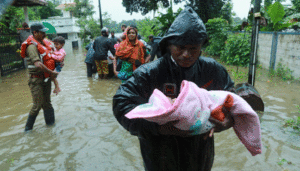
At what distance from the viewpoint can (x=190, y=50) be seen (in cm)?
135

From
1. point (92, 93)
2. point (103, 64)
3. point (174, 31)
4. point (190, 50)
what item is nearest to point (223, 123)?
point (190, 50)

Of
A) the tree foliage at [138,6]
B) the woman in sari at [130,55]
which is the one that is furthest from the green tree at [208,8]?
the woman in sari at [130,55]

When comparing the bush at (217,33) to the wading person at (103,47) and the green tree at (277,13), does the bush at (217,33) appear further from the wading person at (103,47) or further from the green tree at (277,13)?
the wading person at (103,47)

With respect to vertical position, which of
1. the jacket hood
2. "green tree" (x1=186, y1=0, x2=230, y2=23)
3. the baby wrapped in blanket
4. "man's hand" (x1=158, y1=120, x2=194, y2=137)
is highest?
"green tree" (x1=186, y1=0, x2=230, y2=23)

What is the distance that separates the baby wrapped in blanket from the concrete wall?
698 cm

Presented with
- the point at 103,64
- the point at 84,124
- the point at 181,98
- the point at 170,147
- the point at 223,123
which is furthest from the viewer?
the point at 103,64

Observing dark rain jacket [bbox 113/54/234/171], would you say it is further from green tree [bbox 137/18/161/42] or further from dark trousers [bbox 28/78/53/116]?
green tree [bbox 137/18/161/42]

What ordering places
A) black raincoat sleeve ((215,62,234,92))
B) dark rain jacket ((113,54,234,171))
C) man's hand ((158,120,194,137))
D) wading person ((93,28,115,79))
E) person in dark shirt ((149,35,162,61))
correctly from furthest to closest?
1. wading person ((93,28,115,79))
2. person in dark shirt ((149,35,162,61))
3. black raincoat sleeve ((215,62,234,92))
4. dark rain jacket ((113,54,234,171))
5. man's hand ((158,120,194,137))

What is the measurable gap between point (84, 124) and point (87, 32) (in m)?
22.8

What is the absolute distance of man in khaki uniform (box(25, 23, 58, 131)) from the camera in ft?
11.7

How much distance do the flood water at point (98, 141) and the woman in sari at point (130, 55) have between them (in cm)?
107

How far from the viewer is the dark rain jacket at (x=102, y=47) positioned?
7441mm

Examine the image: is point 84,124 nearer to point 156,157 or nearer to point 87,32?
point 156,157

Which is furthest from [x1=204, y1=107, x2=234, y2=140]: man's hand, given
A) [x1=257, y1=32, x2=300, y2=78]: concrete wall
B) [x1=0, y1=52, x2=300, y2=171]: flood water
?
[x1=257, y1=32, x2=300, y2=78]: concrete wall
